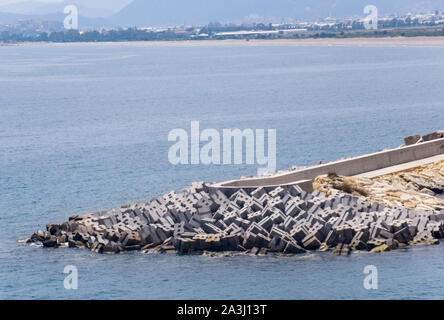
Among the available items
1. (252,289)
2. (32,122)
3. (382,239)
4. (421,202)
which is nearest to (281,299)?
(252,289)

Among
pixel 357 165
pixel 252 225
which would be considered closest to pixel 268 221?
pixel 252 225

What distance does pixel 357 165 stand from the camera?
31.6 m

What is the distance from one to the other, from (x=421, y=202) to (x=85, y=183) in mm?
15648

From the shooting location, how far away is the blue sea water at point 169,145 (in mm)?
22078

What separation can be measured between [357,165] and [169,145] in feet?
66.9

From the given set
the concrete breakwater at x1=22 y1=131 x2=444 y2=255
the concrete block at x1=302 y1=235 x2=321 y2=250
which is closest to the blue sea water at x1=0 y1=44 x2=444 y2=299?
the concrete block at x1=302 y1=235 x2=321 y2=250

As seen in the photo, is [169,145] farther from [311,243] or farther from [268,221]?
[311,243]

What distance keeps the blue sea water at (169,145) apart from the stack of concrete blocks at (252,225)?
52 cm

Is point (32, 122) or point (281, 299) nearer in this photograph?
point (281, 299)

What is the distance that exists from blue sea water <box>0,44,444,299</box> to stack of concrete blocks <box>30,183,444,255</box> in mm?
524

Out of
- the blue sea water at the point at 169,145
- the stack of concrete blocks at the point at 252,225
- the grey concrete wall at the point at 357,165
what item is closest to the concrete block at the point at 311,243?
the stack of concrete blocks at the point at 252,225

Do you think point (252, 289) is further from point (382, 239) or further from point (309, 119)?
point (309, 119)

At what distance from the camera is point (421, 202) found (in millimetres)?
27500

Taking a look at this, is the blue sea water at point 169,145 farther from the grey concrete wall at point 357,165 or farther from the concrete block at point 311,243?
the grey concrete wall at point 357,165
